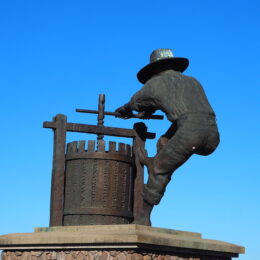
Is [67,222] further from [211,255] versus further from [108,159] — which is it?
[211,255]

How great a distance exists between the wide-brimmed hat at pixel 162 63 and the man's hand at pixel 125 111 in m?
0.52

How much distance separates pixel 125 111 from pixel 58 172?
4.05 feet

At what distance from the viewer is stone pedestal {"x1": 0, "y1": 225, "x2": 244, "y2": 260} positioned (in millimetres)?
7488

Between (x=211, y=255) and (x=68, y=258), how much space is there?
1982 millimetres

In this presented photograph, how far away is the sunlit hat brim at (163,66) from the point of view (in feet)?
28.8

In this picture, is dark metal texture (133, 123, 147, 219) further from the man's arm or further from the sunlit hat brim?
the sunlit hat brim

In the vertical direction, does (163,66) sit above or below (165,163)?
above

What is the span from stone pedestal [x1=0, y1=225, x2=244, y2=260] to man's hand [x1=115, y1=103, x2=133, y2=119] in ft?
5.78

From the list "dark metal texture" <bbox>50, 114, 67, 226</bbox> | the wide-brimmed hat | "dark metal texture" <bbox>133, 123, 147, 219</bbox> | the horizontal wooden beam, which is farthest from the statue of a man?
"dark metal texture" <bbox>50, 114, 67, 226</bbox>

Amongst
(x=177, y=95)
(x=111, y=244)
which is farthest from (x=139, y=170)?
(x=111, y=244)

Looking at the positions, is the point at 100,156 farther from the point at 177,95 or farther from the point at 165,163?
the point at 177,95

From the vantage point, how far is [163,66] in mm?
8812

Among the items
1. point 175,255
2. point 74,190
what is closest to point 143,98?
point 74,190

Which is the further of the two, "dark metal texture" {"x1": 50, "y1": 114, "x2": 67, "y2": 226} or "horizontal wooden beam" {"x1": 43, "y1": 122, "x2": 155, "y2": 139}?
"horizontal wooden beam" {"x1": 43, "y1": 122, "x2": 155, "y2": 139}
